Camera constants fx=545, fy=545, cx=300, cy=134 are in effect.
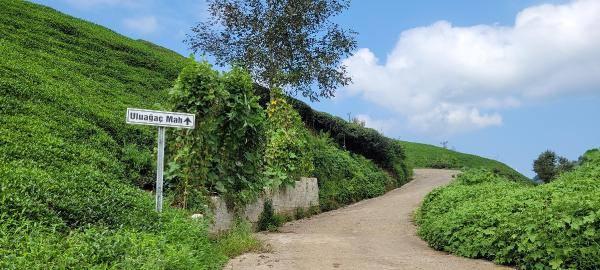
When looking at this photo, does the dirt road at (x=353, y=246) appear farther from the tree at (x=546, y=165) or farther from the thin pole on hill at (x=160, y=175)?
the tree at (x=546, y=165)

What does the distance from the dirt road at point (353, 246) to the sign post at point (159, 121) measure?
139 centimetres

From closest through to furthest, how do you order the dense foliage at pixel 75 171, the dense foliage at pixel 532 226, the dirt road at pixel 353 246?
the dense foliage at pixel 75 171
the dense foliage at pixel 532 226
the dirt road at pixel 353 246

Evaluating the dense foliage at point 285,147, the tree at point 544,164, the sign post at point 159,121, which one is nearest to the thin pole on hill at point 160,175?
the sign post at point 159,121

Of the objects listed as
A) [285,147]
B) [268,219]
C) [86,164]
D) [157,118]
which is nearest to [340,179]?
[285,147]

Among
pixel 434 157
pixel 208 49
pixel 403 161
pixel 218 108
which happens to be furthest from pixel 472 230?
pixel 434 157

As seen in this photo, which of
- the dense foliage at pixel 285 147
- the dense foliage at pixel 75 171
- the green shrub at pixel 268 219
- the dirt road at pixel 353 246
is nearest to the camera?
the dense foliage at pixel 75 171

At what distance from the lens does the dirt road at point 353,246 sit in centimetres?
718

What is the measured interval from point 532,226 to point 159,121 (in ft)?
16.8

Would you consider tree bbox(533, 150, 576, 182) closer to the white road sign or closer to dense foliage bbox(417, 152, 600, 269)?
dense foliage bbox(417, 152, 600, 269)

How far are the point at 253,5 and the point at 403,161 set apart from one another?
400 inches

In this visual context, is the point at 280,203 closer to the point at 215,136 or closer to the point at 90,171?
the point at 215,136

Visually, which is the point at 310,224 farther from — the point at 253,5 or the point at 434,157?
the point at 434,157

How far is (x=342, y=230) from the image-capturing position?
11.3 meters

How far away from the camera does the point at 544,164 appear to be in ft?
68.1
